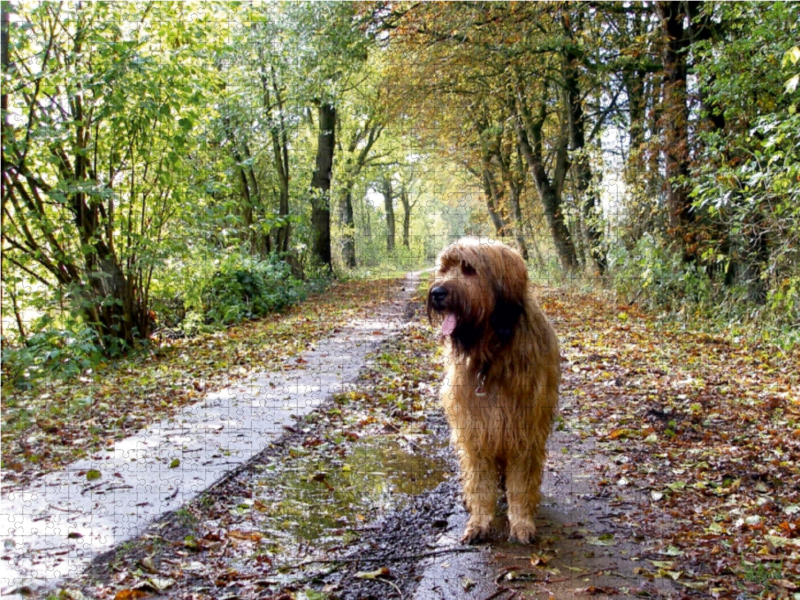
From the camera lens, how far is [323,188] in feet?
70.4

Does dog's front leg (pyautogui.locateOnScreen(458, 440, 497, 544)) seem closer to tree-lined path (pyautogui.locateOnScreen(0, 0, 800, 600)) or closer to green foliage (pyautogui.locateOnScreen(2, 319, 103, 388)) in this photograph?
tree-lined path (pyautogui.locateOnScreen(0, 0, 800, 600))

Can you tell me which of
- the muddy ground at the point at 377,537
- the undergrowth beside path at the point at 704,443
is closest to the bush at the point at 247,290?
the undergrowth beside path at the point at 704,443

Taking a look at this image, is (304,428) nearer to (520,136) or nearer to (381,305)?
(381,305)

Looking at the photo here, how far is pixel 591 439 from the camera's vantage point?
5.52 metres

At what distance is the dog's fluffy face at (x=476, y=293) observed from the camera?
11.4 feet

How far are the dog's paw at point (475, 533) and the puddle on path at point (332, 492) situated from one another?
0.64 metres

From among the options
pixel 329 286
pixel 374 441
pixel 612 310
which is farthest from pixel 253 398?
pixel 329 286

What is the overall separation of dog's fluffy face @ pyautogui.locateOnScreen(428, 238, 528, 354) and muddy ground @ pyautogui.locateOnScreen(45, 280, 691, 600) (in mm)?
1152

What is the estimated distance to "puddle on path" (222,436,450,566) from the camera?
12.2 feet

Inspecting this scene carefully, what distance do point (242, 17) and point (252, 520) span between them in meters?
8.10

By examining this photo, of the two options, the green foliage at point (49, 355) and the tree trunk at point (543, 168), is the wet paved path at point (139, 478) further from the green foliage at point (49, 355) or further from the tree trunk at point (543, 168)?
the tree trunk at point (543, 168)

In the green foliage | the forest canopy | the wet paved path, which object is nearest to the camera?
the wet paved path

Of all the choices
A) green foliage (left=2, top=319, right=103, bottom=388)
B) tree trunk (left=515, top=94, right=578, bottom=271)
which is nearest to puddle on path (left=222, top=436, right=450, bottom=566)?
green foliage (left=2, top=319, right=103, bottom=388)

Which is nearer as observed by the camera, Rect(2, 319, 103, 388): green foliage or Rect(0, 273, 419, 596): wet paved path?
Rect(0, 273, 419, 596): wet paved path
